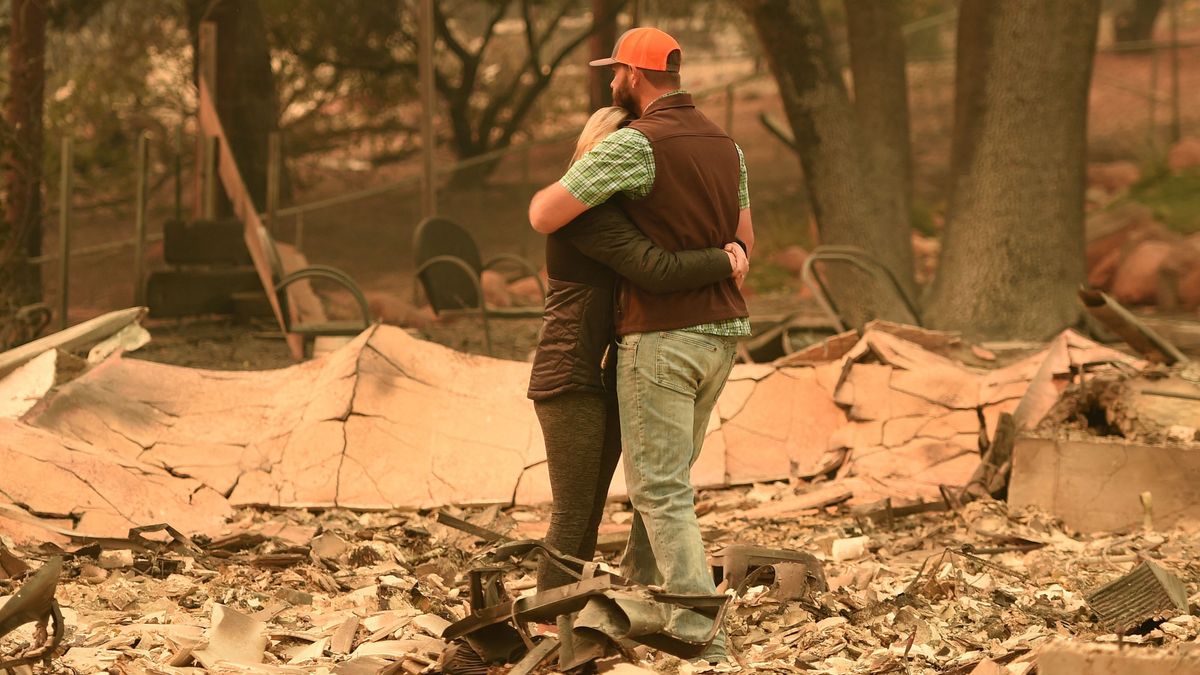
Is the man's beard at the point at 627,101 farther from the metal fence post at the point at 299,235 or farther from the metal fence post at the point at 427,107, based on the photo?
the metal fence post at the point at 299,235

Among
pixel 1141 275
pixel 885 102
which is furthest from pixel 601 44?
pixel 1141 275

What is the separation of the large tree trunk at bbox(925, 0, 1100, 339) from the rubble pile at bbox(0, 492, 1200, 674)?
353 cm

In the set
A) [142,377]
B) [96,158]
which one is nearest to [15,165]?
[142,377]

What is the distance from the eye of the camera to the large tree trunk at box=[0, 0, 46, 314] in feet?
30.6

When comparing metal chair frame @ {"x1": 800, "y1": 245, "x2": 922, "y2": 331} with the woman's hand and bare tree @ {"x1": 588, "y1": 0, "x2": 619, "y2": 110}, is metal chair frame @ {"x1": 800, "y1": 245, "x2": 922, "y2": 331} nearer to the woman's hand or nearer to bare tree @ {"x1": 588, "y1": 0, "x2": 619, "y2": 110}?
bare tree @ {"x1": 588, "y1": 0, "x2": 619, "y2": 110}

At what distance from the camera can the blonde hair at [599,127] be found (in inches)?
144

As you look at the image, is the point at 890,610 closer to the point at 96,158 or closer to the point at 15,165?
the point at 15,165

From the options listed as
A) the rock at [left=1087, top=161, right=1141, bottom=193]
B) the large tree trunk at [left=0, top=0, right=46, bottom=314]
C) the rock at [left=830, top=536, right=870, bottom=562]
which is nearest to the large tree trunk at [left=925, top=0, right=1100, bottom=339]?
the rock at [left=830, top=536, right=870, bottom=562]

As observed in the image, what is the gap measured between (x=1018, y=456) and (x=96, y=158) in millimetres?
10790

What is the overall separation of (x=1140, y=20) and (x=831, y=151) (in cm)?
1395

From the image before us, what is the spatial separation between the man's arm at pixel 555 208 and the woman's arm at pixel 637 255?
0.07m

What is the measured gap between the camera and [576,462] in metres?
3.86

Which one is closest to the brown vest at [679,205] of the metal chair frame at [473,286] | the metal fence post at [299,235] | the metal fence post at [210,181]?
the metal chair frame at [473,286]

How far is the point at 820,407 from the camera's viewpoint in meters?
6.74
